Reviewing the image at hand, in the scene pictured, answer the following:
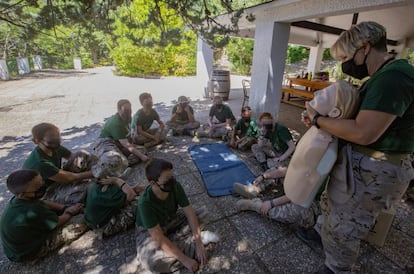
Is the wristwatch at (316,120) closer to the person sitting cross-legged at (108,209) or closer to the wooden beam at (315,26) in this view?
the person sitting cross-legged at (108,209)

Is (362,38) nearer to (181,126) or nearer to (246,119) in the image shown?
(246,119)

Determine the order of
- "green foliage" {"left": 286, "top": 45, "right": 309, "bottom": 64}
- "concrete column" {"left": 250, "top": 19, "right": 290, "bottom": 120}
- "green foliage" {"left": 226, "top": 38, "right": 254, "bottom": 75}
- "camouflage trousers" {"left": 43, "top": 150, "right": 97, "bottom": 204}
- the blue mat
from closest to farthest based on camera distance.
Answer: "camouflage trousers" {"left": 43, "top": 150, "right": 97, "bottom": 204} → the blue mat → "concrete column" {"left": 250, "top": 19, "right": 290, "bottom": 120} → "green foliage" {"left": 226, "top": 38, "right": 254, "bottom": 75} → "green foliage" {"left": 286, "top": 45, "right": 309, "bottom": 64}

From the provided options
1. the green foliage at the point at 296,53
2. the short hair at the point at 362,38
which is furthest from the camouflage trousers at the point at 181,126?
the green foliage at the point at 296,53

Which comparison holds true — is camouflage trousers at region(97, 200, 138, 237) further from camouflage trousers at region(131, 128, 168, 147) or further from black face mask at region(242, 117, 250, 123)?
black face mask at region(242, 117, 250, 123)

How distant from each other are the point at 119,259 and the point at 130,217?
328mm

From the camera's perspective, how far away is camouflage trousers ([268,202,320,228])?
1780 mm

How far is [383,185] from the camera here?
1036mm

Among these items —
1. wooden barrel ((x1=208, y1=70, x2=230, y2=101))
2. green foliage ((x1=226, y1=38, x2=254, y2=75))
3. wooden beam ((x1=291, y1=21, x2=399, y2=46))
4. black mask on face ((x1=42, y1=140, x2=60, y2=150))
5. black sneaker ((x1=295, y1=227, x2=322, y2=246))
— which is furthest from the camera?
green foliage ((x1=226, y1=38, x2=254, y2=75))

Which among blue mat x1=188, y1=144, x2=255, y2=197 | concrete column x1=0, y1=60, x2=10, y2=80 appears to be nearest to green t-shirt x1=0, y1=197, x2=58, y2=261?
blue mat x1=188, y1=144, x2=255, y2=197

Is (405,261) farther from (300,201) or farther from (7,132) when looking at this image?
(7,132)

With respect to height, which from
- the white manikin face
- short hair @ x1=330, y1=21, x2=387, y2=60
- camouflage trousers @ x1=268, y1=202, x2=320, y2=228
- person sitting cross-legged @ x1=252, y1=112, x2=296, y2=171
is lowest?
camouflage trousers @ x1=268, y1=202, x2=320, y2=228

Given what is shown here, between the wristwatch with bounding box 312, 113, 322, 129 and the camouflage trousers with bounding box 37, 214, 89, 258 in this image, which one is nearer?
the wristwatch with bounding box 312, 113, 322, 129

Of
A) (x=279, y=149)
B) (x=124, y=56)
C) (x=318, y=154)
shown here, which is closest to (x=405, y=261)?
(x=318, y=154)

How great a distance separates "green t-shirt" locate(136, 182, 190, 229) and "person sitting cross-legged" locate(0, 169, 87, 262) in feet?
2.14
